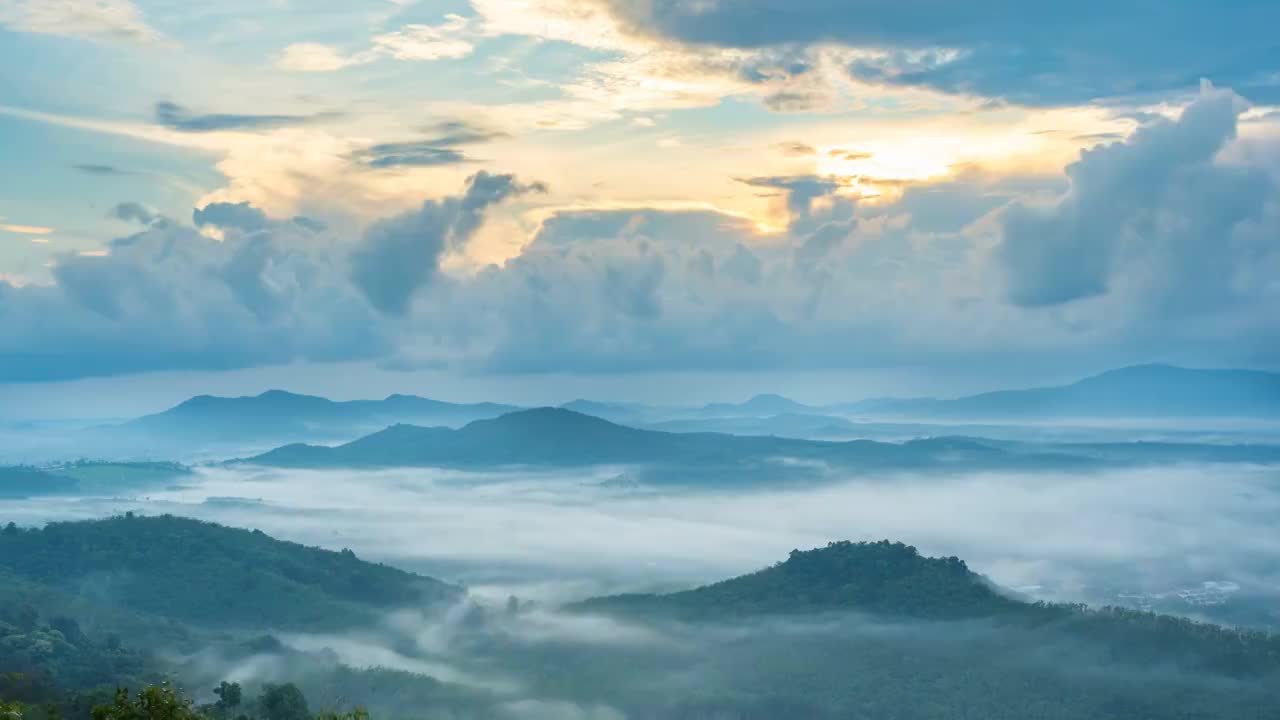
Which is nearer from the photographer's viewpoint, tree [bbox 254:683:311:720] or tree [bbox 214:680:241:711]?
tree [bbox 254:683:311:720]

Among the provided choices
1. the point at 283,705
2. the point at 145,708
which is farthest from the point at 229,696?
the point at 145,708

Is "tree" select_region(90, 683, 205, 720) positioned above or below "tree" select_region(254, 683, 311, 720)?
above

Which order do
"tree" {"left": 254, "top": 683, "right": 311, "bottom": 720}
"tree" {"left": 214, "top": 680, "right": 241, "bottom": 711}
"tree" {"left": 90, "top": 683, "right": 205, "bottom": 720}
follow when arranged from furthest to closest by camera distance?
"tree" {"left": 214, "top": 680, "right": 241, "bottom": 711} < "tree" {"left": 254, "top": 683, "right": 311, "bottom": 720} < "tree" {"left": 90, "top": 683, "right": 205, "bottom": 720}

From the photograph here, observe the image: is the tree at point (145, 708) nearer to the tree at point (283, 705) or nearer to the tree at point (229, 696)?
the tree at point (283, 705)

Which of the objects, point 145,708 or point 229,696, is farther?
point 229,696

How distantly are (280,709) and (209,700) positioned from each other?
51588 millimetres

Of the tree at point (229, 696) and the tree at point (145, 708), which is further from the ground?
the tree at point (145, 708)

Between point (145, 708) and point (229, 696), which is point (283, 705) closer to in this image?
point (229, 696)

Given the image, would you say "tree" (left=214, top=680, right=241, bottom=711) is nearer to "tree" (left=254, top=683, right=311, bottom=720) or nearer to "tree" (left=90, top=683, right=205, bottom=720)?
"tree" (left=254, top=683, right=311, bottom=720)

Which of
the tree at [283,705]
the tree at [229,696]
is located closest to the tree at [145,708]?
the tree at [283,705]

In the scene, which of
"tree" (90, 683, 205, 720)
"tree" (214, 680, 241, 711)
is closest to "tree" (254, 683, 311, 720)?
"tree" (214, 680, 241, 711)

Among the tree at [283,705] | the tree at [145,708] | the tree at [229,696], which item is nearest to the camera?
the tree at [145,708]

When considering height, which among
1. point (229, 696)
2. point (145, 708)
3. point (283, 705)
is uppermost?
point (145, 708)

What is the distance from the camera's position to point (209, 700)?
188 metres
